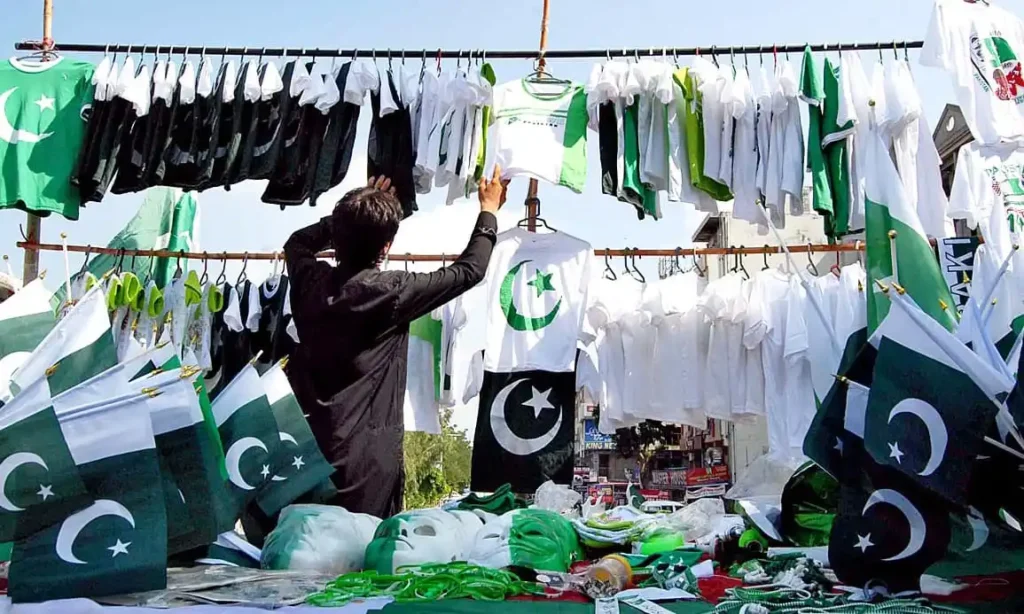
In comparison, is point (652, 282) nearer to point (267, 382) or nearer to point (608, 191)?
point (608, 191)

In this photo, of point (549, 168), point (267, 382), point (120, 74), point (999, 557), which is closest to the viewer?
point (999, 557)

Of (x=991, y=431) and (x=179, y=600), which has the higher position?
(x=991, y=431)

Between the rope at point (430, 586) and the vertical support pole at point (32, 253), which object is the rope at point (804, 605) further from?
the vertical support pole at point (32, 253)

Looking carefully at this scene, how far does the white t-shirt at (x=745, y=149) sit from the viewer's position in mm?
4598

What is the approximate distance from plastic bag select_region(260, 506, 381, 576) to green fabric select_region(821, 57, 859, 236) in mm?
3138

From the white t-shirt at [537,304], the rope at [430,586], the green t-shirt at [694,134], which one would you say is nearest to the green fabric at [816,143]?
the green t-shirt at [694,134]

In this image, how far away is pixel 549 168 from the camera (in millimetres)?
4551

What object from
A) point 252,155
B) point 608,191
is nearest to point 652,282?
point 608,191

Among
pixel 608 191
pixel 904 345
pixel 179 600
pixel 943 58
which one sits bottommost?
pixel 179 600

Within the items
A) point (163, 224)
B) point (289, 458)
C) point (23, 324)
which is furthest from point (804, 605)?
point (163, 224)

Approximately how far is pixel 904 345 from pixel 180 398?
1779mm

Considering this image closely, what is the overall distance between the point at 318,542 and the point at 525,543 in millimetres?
573

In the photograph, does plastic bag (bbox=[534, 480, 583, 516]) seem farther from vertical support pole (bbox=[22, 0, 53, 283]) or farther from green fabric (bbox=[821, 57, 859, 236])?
vertical support pole (bbox=[22, 0, 53, 283])

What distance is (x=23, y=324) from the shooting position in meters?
2.68
